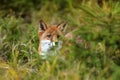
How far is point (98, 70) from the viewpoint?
7.73m

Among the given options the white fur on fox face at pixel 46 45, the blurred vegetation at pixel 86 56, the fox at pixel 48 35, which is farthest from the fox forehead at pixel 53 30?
the blurred vegetation at pixel 86 56

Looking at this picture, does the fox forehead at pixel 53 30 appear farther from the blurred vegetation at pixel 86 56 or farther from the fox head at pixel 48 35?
the blurred vegetation at pixel 86 56

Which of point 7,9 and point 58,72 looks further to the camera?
point 7,9

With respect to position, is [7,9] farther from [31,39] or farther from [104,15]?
[104,15]

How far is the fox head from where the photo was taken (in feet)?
31.0

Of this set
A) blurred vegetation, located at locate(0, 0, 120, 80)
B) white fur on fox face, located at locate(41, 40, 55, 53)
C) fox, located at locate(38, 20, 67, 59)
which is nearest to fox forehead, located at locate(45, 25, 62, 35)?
fox, located at locate(38, 20, 67, 59)

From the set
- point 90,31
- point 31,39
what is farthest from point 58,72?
point 31,39

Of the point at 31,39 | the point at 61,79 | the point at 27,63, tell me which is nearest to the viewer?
the point at 61,79

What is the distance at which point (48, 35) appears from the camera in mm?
9742

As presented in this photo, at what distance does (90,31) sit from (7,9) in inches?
315

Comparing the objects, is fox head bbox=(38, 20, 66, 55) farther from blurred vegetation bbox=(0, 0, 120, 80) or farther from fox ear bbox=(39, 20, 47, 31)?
blurred vegetation bbox=(0, 0, 120, 80)

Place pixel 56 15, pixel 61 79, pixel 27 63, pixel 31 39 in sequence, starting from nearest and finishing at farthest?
pixel 61 79 → pixel 27 63 → pixel 31 39 → pixel 56 15

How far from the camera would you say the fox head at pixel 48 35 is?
9.45 meters

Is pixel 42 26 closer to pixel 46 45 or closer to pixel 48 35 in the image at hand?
pixel 48 35
